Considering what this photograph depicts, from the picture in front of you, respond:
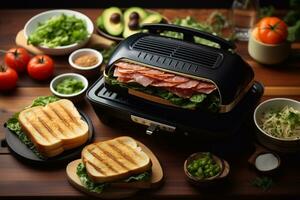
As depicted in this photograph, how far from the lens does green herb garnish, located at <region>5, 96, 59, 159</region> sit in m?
2.09

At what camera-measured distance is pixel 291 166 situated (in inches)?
80.7

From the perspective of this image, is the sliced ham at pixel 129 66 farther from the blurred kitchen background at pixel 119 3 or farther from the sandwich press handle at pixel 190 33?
the blurred kitchen background at pixel 119 3

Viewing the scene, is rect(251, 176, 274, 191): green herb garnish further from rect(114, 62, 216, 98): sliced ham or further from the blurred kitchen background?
the blurred kitchen background

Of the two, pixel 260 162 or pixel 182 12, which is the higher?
pixel 182 12

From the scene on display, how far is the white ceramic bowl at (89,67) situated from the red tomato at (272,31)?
→ 0.78 metres

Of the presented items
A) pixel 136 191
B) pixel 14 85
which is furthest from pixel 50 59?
pixel 136 191

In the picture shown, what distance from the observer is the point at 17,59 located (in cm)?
248

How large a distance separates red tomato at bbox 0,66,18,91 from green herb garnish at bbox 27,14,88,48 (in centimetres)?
24

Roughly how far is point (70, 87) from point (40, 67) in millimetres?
189

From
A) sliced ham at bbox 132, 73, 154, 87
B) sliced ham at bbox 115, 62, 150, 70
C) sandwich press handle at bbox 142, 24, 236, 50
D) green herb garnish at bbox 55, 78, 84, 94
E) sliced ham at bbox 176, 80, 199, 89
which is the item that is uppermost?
sandwich press handle at bbox 142, 24, 236, 50

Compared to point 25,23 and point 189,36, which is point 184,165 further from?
point 25,23

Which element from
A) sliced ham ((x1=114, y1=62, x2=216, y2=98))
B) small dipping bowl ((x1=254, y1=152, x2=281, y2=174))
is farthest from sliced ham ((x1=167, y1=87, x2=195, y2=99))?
small dipping bowl ((x1=254, y1=152, x2=281, y2=174))

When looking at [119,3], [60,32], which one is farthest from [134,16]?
[119,3]

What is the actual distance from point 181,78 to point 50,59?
0.77m
